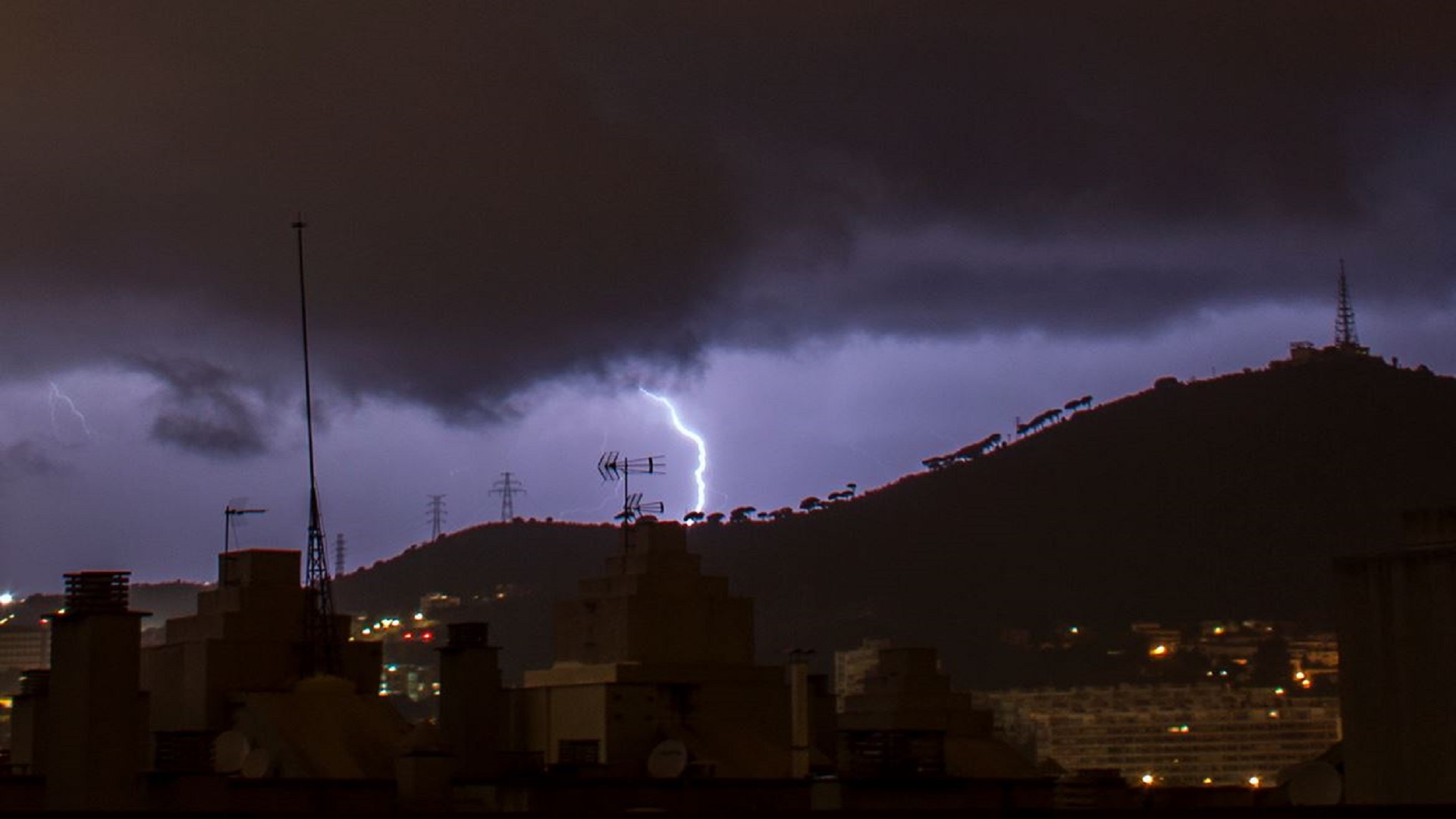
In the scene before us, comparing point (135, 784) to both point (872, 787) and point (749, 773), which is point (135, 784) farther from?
point (749, 773)

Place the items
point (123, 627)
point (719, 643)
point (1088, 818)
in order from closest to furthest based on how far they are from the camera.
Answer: point (1088, 818)
point (123, 627)
point (719, 643)

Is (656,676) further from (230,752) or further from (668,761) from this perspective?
(230,752)

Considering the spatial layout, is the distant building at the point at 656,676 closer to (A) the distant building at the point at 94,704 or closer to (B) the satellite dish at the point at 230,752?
(B) the satellite dish at the point at 230,752

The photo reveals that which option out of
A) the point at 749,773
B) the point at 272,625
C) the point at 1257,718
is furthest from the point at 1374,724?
the point at 1257,718

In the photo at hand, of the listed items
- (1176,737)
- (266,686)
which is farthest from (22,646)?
(266,686)

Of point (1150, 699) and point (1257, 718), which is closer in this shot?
point (1257, 718)
